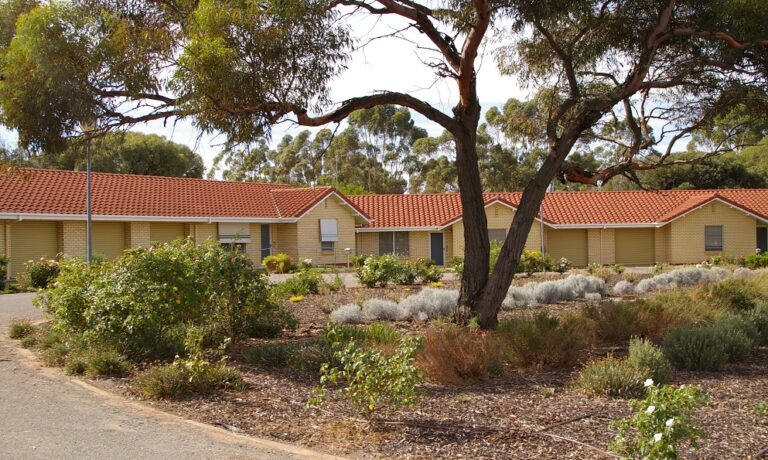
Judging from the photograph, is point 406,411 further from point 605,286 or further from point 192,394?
point 605,286

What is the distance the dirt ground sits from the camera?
6.47m

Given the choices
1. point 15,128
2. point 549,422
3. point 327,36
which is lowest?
point 549,422

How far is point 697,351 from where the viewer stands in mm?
10047

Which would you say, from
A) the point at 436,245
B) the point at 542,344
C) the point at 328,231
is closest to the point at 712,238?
the point at 436,245

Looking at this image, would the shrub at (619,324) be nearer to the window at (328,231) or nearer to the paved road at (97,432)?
the paved road at (97,432)

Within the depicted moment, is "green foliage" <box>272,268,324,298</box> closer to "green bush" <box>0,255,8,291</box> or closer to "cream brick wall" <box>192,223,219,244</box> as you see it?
"green bush" <box>0,255,8,291</box>

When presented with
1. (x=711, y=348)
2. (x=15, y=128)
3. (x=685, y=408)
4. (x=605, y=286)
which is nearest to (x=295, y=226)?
(x=605, y=286)

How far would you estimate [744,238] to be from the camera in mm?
38312

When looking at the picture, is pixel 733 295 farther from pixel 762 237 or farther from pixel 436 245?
pixel 762 237

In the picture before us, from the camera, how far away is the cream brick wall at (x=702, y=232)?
38000 mm

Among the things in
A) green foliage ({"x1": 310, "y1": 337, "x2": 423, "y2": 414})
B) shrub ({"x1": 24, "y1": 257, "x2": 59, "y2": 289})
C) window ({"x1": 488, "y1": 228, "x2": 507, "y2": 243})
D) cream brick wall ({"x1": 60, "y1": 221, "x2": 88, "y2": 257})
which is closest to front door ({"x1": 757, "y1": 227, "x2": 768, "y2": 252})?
window ({"x1": 488, "y1": 228, "x2": 507, "y2": 243})

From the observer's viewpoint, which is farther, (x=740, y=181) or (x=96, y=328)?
(x=740, y=181)

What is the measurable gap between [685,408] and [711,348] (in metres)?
4.83

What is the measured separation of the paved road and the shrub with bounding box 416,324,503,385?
296 centimetres
